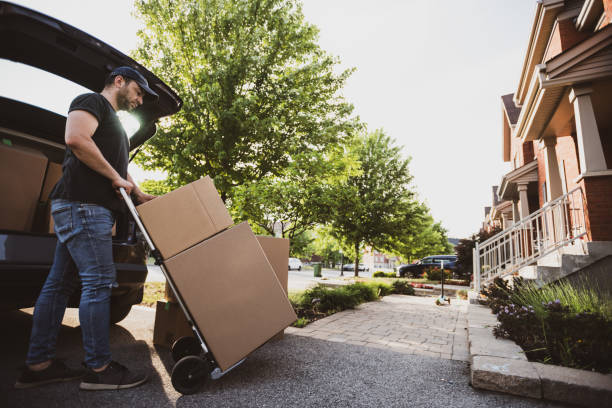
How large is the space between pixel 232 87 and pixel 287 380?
18.1 feet

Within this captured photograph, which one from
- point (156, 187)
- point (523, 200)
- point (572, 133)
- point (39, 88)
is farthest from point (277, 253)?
point (523, 200)

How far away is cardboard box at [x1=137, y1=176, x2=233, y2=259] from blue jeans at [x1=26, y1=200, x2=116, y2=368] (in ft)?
1.06

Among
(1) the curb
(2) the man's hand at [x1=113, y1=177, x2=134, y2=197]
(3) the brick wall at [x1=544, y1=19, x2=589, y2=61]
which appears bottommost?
(1) the curb

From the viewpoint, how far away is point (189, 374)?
184 centimetres

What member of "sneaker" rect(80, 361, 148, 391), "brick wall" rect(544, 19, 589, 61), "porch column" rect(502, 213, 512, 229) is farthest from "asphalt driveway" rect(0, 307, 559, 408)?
"porch column" rect(502, 213, 512, 229)

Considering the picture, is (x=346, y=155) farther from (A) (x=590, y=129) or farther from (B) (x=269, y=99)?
(A) (x=590, y=129)

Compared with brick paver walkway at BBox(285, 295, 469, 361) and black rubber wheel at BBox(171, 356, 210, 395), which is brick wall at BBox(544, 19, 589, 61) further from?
black rubber wheel at BBox(171, 356, 210, 395)

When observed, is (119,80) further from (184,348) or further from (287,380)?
(287,380)

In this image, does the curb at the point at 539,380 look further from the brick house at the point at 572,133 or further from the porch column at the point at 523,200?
the porch column at the point at 523,200

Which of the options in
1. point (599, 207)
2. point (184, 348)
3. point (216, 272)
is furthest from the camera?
point (599, 207)

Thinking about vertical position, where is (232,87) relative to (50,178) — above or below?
above

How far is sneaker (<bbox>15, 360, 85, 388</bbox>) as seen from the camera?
179cm

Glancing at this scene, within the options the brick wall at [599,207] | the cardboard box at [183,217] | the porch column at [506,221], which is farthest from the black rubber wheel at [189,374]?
the porch column at [506,221]

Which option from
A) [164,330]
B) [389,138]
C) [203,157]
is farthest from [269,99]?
[389,138]
